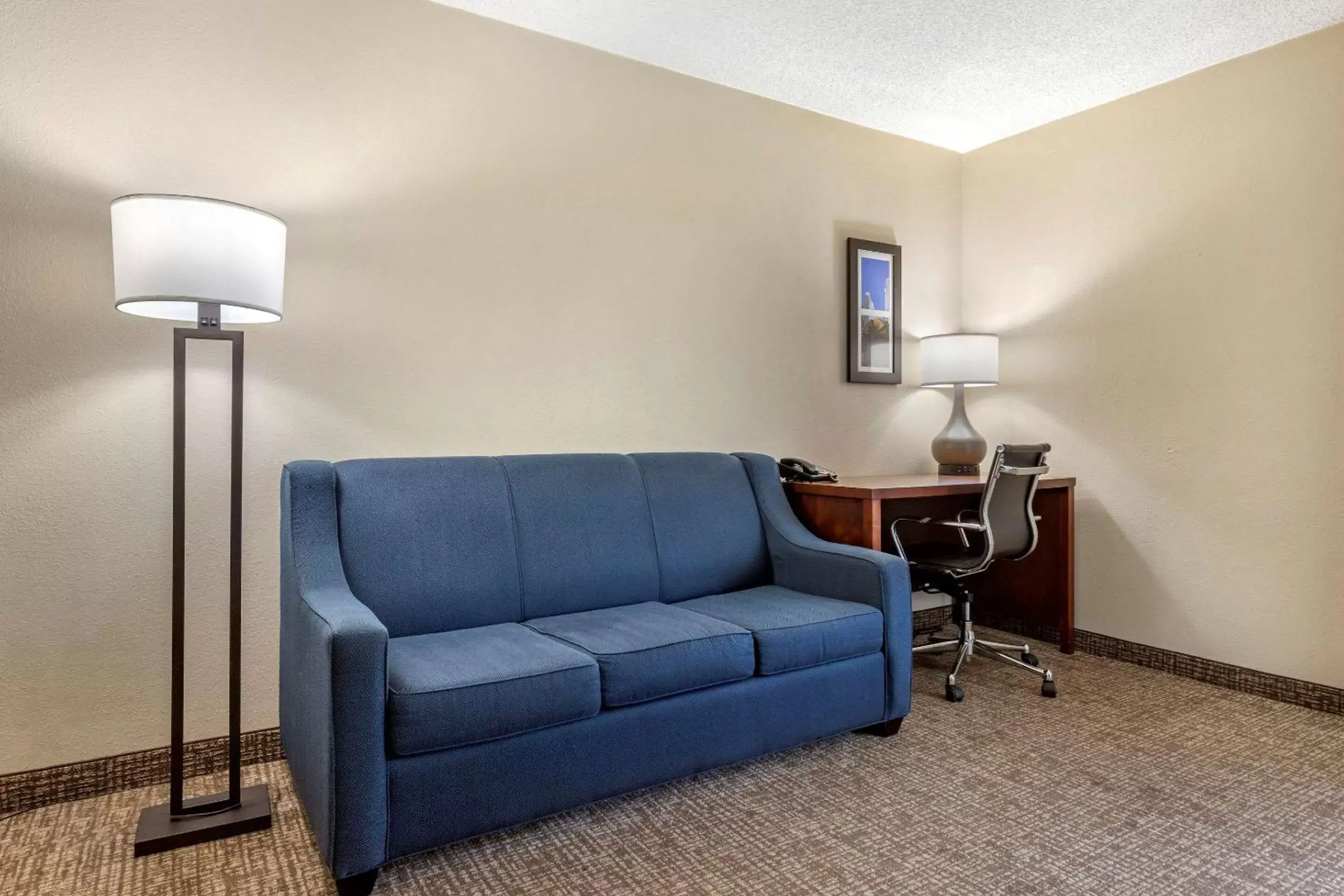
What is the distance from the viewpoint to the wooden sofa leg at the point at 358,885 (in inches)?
65.8

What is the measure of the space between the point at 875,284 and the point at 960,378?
596mm

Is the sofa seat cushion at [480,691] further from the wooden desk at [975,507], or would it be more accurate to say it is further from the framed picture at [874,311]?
the framed picture at [874,311]

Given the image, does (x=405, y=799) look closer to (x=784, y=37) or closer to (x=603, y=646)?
(x=603, y=646)

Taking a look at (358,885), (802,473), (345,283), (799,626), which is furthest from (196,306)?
(802,473)

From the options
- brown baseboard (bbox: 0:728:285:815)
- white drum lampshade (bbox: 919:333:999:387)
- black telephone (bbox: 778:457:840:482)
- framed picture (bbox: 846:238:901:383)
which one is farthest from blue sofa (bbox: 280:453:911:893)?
white drum lampshade (bbox: 919:333:999:387)

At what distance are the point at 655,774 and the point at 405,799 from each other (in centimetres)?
64

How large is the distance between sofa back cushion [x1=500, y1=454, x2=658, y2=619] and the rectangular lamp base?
2.76 ft

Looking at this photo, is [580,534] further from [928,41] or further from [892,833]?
[928,41]

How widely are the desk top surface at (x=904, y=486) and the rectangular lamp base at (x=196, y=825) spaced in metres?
2.04

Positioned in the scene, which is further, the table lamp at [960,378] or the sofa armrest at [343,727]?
the table lamp at [960,378]

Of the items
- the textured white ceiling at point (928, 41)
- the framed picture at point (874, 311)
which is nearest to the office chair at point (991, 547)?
the framed picture at point (874, 311)

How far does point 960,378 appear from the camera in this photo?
3646 mm

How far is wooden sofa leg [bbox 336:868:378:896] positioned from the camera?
1671mm

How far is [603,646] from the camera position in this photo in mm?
2051
